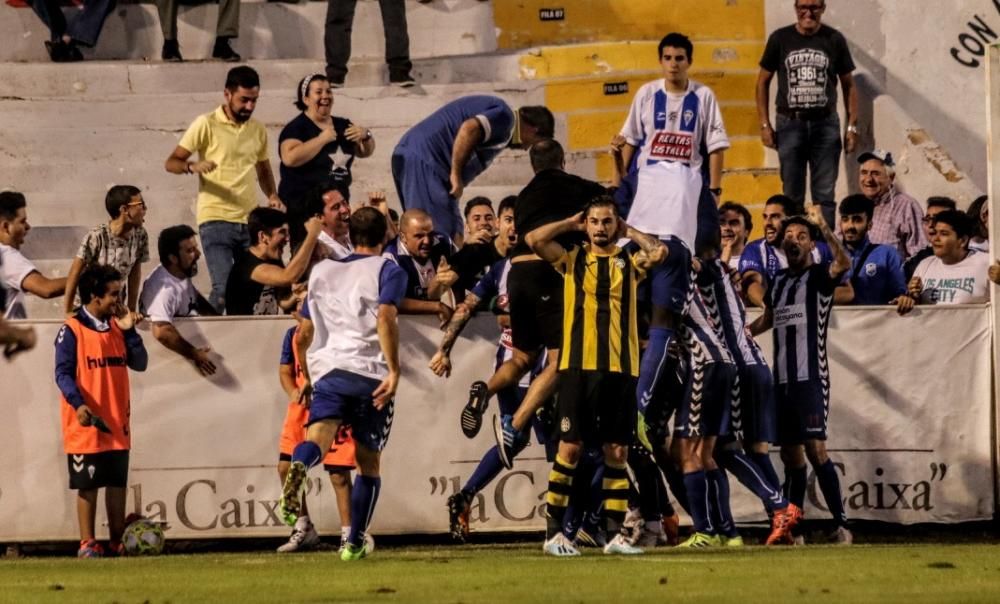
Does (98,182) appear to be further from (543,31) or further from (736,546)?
(736,546)

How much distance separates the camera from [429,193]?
49.5 ft

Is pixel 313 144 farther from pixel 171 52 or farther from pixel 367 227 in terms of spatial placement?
pixel 171 52

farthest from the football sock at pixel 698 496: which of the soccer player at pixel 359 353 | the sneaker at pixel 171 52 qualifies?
the sneaker at pixel 171 52

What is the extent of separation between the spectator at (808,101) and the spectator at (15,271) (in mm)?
6198

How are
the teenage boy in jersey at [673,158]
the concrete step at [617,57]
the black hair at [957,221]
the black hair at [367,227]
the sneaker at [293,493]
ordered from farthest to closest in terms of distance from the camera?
the concrete step at [617,57] < the black hair at [957,221] < the teenage boy in jersey at [673,158] < the black hair at [367,227] < the sneaker at [293,493]

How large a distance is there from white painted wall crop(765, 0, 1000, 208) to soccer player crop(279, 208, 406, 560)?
26.1 feet

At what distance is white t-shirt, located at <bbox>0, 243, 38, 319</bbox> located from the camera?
Result: 13359 millimetres

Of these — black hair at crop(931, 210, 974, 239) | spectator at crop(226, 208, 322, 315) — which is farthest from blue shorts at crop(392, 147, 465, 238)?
black hair at crop(931, 210, 974, 239)

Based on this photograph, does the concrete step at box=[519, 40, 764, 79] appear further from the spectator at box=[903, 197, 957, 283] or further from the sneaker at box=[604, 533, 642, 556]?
the sneaker at box=[604, 533, 642, 556]

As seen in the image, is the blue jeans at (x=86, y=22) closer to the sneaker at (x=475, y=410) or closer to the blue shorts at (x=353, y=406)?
the sneaker at (x=475, y=410)

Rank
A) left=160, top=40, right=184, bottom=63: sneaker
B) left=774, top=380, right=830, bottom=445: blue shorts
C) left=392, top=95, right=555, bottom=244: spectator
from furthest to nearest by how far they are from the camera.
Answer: left=160, top=40, right=184, bottom=63: sneaker
left=392, top=95, right=555, bottom=244: spectator
left=774, top=380, right=830, bottom=445: blue shorts

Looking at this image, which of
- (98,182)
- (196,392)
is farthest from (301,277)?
(98,182)

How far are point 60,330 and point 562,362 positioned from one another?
11.7 ft

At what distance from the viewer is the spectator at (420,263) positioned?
13078mm
